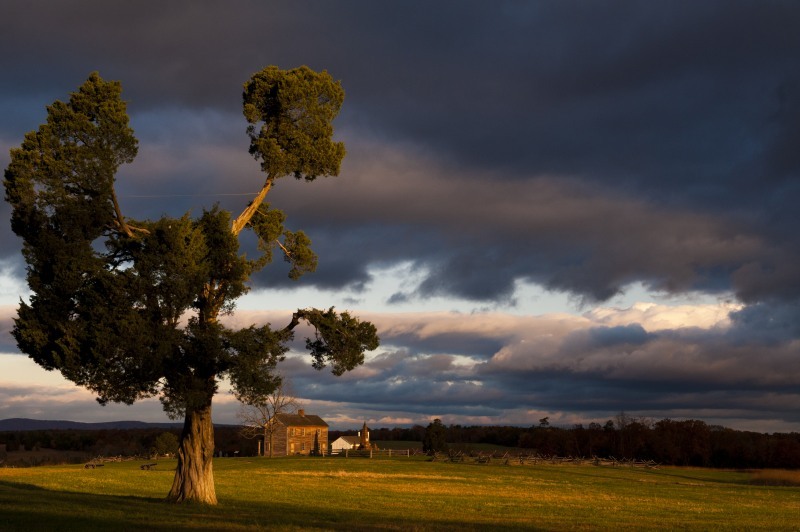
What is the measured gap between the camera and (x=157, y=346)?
3033 centimetres

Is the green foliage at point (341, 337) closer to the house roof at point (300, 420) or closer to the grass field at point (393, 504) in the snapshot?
the grass field at point (393, 504)

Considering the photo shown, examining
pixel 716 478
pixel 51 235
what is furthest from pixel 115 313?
pixel 716 478

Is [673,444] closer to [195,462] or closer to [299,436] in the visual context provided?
[299,436]

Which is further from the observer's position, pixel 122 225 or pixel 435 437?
pixel 435 437

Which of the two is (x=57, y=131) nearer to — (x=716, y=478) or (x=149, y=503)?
(x=149, y=503)

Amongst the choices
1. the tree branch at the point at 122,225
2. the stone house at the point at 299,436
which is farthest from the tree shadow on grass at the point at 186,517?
the stone house at the point at 299,436

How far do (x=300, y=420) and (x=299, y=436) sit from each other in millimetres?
2948

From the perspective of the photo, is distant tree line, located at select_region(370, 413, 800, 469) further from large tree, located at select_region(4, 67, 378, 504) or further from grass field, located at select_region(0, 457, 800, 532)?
large tree, located at select_region(4, 67, 378, 504)

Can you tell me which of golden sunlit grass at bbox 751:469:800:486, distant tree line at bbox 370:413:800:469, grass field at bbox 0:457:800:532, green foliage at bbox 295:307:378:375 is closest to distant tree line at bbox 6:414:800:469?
distant tree line at bbox 370:413:800:469

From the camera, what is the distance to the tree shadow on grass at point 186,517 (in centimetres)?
2431

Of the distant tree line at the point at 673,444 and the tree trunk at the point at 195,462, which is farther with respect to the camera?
the distant tree line at the point at 673,444

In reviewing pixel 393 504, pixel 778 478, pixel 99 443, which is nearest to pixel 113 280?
pixel 393 504

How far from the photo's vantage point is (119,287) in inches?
1187

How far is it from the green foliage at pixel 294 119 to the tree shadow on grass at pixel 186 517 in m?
14.7
